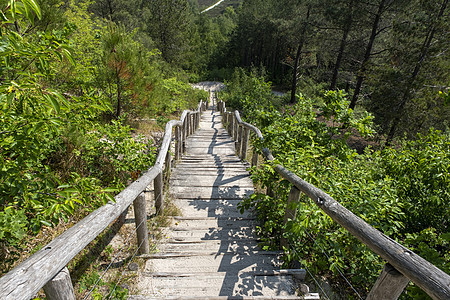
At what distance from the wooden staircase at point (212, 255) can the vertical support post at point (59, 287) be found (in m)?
0.91

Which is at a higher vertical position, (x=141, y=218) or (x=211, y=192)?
Answer: (x=141, y=218)

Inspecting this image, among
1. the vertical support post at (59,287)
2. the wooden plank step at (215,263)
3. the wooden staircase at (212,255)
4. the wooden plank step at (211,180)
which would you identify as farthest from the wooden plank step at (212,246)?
the vertical support post at (59,287)

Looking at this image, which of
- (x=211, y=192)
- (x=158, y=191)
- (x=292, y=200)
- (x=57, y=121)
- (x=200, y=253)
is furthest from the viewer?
(x=211, y=192)

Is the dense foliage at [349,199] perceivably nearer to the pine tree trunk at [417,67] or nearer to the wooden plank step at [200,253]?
the wooden plank step at [200,253]

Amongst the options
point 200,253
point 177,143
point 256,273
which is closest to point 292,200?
point 256,273

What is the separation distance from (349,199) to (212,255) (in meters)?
1.71

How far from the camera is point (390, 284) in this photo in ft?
4.42

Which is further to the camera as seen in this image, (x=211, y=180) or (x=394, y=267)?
(x=211, y=180)

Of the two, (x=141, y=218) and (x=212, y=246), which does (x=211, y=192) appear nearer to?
(x=212, y=246)

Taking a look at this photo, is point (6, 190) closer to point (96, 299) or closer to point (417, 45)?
point (96, 299)

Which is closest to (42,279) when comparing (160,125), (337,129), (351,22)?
(337,129)

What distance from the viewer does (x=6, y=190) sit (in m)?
1.89

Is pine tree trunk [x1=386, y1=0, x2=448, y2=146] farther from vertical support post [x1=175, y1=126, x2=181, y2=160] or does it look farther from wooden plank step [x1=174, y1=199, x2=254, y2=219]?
vertical support post [x1=175, y1=126, x2=181, y2=160]

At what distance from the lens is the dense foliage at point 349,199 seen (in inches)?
91.1
